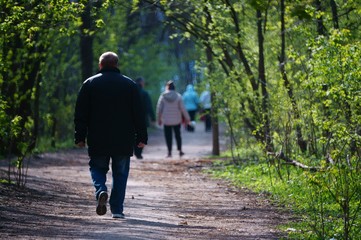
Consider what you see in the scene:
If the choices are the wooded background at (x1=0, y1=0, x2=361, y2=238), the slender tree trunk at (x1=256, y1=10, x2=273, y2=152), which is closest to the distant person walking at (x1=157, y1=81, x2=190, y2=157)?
the wooded background at (x1=0, y1=0, x2=361, y2=238)

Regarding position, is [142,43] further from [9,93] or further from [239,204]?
[239,204]

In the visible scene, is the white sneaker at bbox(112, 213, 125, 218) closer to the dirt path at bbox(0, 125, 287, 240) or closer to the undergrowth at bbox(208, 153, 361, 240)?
the dirt path at bbox(0, 125, 287, 240)

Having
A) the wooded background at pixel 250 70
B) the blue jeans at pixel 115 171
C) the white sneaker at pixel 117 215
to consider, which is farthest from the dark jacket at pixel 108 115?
the wooded background at pixel 250 70

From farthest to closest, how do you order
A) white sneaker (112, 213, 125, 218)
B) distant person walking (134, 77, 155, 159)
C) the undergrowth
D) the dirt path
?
distant person walking (134, 77, 155, 159) → white sneaker (112, 213, 125, 218) → the dirt path → the undergrowth

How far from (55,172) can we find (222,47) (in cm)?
415

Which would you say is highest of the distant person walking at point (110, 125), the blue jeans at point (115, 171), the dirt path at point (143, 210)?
the distant person walking at point (110, 125)

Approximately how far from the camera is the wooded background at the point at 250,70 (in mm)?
12406

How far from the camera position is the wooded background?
12.4m

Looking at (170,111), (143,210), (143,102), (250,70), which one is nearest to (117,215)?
(143,210)

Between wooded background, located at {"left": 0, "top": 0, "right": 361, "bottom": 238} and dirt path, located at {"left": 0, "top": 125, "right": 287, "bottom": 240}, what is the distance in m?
0.90

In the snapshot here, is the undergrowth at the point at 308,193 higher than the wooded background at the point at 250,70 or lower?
lower

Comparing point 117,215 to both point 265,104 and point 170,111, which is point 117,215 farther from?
point 170,111

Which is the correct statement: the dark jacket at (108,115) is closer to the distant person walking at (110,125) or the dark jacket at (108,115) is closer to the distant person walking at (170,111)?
the distant person walking at (110,125)

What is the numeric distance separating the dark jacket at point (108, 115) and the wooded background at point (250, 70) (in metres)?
1.81
